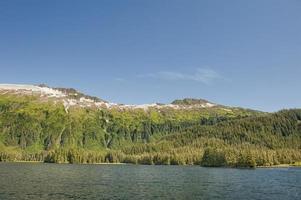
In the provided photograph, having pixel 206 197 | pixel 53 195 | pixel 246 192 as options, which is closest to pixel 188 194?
pixel 206 197

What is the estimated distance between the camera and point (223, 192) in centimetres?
10919

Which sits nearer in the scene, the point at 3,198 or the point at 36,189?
the point at 3,198

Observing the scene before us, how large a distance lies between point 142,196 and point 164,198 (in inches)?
248

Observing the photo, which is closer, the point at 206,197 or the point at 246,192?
the point at 206,197

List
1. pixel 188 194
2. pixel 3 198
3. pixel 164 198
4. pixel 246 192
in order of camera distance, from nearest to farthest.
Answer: pixel 3 198
pixel 164 198
pixel 188 194
pixel 246 192

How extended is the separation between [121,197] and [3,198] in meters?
26.2

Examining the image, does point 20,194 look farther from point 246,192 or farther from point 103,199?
point 246,192

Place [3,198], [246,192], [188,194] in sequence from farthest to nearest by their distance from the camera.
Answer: [246,192], [188,194], [3,198]

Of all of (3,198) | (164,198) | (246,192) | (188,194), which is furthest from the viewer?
(246,192)

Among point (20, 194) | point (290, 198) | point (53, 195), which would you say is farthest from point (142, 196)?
point (290, 198)

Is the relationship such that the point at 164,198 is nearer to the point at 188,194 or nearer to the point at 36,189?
the point at 188,194

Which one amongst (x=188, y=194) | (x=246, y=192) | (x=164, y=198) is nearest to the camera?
(x=164, y=198)

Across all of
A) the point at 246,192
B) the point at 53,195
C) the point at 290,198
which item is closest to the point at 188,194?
the point at 246,192

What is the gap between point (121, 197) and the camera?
95812 mm
